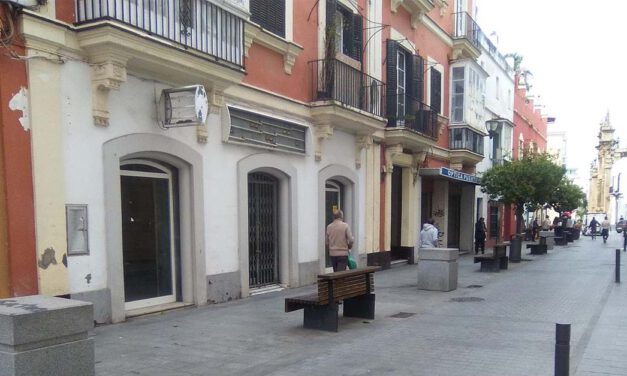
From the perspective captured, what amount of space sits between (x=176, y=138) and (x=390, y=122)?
8196 millimetres

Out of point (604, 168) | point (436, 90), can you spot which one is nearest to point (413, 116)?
point (436, 90)

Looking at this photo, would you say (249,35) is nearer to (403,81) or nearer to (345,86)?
(345,86)

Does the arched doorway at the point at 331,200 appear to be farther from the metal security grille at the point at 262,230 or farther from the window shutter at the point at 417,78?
the window shutter at the point at 417,78

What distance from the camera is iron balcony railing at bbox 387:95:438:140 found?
14859 mm

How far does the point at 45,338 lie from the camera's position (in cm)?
320

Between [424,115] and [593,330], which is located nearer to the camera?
[593,330]

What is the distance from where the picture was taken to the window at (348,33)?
12781 mm

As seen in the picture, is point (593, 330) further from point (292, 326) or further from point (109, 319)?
point (109, 319)

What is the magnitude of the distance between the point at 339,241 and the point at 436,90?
429 inches

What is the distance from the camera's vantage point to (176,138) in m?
8.16

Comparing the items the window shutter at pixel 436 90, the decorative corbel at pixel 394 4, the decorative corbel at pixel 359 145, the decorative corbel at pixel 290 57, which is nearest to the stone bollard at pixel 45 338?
the decorative corbel at pixel 290 57

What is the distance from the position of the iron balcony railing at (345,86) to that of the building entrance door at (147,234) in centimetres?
459

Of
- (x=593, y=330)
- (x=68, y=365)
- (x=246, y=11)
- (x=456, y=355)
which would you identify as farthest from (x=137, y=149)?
(x=593, y=330)

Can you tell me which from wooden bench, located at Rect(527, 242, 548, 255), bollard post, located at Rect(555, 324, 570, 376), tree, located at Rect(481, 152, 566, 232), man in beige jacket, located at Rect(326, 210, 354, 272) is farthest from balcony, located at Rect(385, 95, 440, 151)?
bollard post, located at Rect(555, 324, 570, 376)
